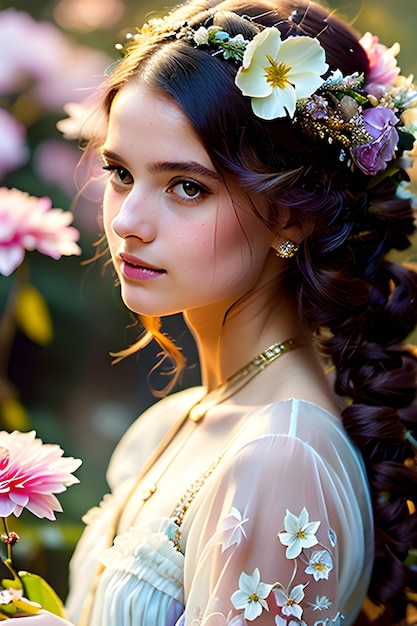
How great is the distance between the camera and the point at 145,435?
1.70 meters

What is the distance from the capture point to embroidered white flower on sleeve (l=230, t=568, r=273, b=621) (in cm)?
110

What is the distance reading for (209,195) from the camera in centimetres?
123

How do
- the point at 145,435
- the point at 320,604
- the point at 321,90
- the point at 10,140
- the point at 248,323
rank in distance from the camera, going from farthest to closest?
1. the point at 10,140
2. the point at 145,435
3. the point at 248,323
4. the point at 321,90
5. the point at 320,604

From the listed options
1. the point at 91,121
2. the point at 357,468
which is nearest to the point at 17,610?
the point at 357,468

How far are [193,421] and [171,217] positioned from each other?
1.31 feet

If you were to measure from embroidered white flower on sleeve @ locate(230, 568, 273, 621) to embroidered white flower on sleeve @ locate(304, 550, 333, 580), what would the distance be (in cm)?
6

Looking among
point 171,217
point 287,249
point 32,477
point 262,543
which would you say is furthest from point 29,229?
point 262,543

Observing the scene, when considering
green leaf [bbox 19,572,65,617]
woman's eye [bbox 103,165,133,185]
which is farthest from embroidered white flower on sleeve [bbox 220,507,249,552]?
woman's eye [bbox 103,165,133,185]

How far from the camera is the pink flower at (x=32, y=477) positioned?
40.3 inches

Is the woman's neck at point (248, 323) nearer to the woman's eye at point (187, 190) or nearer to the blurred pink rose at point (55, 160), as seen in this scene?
the woman's eye at point (187, 190)

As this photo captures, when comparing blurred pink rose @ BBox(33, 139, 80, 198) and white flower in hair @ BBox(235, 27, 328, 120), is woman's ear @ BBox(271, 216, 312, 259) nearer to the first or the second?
white flower in hair @ BBox(235, 27, 328, 120)

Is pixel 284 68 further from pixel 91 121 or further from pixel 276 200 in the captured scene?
pixel 91 121

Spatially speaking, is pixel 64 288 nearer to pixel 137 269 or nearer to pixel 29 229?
pixel 29 229

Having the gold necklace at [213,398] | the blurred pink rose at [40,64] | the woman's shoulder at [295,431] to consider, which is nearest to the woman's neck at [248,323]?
the gold necklace at [213,398]
